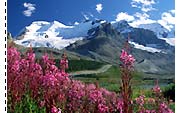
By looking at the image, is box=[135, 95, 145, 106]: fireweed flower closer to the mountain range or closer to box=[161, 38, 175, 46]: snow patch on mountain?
the mountain range

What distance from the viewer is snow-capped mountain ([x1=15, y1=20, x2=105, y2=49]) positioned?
2.07 meters

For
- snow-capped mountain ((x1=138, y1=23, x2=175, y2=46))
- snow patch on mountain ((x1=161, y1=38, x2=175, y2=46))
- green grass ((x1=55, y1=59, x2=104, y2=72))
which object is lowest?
green grass ((x1=55, y1=59, x2=104, y2=72))

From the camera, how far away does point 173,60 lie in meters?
1.88

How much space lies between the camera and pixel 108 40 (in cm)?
201

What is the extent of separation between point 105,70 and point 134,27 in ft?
0.93

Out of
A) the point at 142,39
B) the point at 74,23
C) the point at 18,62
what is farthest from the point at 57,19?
the point at 142,39

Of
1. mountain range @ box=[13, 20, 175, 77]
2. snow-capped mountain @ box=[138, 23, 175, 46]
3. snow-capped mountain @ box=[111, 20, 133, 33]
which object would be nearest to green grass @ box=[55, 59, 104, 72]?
mountain range @ box=[13, 20, 175, 77]

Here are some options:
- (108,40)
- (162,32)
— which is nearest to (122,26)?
(108,40)

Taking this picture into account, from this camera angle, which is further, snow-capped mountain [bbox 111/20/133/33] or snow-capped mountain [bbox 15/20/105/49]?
snow-capped mountain [bbox 15/20/105/49]

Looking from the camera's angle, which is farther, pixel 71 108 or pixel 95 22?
pixel 95 22

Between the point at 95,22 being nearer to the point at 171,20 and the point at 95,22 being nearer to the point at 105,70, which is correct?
the point at 105,70

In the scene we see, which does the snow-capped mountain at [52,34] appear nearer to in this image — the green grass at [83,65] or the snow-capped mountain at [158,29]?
the green grass at [83,65]

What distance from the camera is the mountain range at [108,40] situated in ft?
6.18

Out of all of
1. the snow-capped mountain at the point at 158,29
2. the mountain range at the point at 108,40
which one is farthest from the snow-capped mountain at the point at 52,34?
the snow-capped mountain at the point at 158,29
